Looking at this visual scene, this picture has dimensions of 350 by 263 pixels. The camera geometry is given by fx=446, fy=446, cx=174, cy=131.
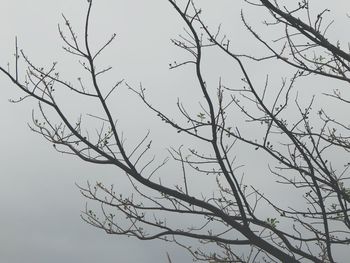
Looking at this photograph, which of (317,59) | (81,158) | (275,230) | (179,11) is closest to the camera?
(179,11)

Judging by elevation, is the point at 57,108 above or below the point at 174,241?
above

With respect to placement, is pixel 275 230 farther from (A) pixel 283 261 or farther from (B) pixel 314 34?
(B) pixel 314 34

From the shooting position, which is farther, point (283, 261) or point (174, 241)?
point (174, 241)

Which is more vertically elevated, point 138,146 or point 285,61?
point 285,61

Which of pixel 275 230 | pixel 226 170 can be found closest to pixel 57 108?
pixel 226 170

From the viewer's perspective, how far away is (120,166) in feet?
11.6

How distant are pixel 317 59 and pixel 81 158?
9.52 feet

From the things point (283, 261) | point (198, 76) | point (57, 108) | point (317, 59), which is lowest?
point (283, 261)

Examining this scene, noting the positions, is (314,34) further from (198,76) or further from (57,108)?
(57,108)

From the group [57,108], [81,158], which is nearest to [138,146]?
[81,158]

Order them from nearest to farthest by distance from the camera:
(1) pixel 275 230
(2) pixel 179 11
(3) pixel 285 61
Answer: (2) pixel 179 11 < (1) pixel 275 230 < (3) pixel 285 61

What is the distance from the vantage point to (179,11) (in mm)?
3512

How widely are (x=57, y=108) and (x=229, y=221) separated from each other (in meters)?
1.66

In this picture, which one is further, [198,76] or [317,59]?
[317,59]
